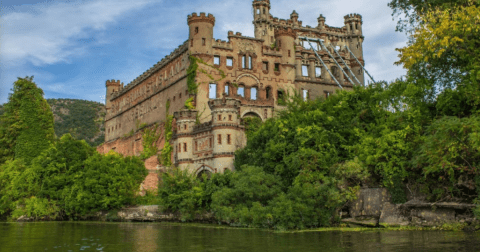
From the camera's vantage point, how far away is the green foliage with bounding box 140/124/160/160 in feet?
142

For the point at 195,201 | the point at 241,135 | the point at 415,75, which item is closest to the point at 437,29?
the point at 415,75

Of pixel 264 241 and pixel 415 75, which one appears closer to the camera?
pixel 264 241

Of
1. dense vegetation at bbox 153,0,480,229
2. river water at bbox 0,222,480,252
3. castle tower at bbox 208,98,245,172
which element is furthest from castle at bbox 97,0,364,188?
river water at bbox 0,222,480,252

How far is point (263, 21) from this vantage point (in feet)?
159

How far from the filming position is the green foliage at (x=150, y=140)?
43.4m

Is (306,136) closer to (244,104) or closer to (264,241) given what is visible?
(264,241)

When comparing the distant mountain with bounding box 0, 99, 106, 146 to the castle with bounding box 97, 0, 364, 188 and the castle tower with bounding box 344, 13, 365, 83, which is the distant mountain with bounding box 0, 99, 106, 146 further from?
the castle tower with bounding box 344, 13, 365, 83

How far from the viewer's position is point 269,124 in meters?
26.9

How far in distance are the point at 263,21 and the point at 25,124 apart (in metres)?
25.2

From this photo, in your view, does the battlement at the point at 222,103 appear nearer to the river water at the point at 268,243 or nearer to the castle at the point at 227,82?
the castle at the point at 227,82

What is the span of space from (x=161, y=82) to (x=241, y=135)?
53.5 ft

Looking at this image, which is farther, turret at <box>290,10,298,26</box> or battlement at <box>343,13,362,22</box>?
battlement at <box>343,13,362,22</box>

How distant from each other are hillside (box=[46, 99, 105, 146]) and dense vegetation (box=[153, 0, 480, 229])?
208ft

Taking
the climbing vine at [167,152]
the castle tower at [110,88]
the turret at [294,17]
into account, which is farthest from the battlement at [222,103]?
the castle tower at [110,88]
